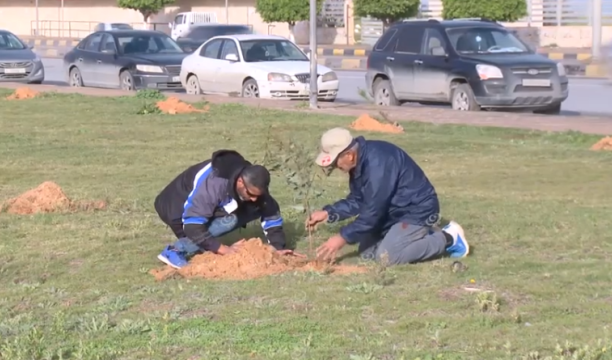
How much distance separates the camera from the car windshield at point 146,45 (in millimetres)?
24281

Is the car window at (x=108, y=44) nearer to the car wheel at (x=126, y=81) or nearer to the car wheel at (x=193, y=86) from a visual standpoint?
the car wheel at (x=126, y=81)

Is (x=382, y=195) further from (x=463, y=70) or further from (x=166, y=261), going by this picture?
(x=463, y=70)

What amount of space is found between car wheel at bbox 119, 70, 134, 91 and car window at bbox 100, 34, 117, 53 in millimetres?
625

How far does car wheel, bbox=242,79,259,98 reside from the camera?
20734 millimetres

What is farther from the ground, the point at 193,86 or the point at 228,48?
the point at 228,48

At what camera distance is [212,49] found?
22.1 m

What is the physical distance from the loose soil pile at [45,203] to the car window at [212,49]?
12.5 meters

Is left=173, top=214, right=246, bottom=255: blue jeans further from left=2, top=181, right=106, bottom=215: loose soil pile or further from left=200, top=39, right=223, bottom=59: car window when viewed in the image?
left=200, top=39, right=223, bottom=59: car window

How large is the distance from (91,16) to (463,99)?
4434cm

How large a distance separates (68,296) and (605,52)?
704 cm

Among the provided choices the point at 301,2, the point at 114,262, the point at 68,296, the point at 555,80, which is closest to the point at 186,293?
the point at 68,296

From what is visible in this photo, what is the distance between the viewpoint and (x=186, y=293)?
657cm

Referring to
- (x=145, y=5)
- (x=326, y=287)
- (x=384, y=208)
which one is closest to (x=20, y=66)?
(x=384, y=208)

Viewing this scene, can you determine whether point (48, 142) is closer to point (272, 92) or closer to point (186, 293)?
point (272, 92)
